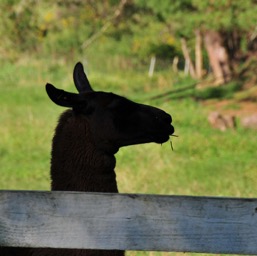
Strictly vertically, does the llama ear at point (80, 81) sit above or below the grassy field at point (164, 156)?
above

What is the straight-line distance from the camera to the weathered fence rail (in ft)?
12.9

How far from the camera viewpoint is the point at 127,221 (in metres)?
3.92

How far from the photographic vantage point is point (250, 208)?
12.9 feet

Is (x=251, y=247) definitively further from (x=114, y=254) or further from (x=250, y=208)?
(x=114, y=254)

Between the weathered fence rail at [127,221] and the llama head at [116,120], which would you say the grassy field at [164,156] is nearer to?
the llama head at [116,120]

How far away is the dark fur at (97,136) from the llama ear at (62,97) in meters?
0.01

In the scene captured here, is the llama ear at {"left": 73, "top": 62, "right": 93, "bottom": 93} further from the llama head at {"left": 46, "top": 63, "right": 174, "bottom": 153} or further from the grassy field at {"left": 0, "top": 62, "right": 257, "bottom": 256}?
the grassy field at {"left": 0, "top": 62, "right": 257, "bottom": 256}

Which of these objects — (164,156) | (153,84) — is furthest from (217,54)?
(164,156)

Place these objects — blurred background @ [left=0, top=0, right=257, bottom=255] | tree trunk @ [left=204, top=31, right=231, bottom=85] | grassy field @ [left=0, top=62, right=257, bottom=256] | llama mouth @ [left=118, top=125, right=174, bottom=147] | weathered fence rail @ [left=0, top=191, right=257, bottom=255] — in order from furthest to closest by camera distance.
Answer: tree trunk @ [left=204, top=31, right=231, bottom=85] → blurred background @ [left=0, top=0, right=257, bottom=255] → grassy field @ [left=0, top=62, right=257, bottom=256] → llama mouth @ [left=118, top=125, right=174, bottom=147] → weathered fence rail @ [left=0, top=191, right=257, bottom=255]

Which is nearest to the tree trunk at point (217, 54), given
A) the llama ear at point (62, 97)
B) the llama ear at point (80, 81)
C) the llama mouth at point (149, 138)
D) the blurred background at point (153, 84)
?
the blurred background at point (153, 84)

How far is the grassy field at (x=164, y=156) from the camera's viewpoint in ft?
46.0

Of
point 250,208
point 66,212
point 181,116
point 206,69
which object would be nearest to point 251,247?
point 250,208

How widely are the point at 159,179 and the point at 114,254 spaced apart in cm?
990

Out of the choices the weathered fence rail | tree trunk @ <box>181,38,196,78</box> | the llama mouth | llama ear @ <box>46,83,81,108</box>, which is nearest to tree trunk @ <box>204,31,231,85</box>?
tree trunk @ <box>181,38,196,78</box>
